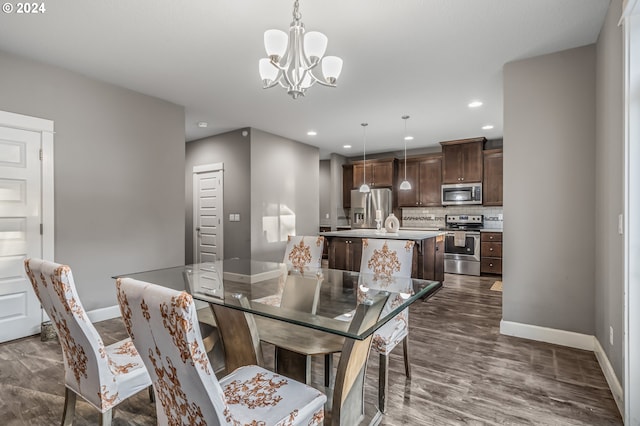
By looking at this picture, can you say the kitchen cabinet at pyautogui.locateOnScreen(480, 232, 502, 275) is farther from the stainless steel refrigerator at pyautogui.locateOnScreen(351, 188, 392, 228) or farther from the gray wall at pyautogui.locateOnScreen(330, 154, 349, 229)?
the gray wall at pyautogui.locateOnScreen(330, 154, 349, 229)

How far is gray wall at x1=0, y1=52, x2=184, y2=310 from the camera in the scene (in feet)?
10.5

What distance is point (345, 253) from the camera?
504cm

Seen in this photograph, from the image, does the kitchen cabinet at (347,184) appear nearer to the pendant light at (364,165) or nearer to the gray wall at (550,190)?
the pendant light at (364,165)

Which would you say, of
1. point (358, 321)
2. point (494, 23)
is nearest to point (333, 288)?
point (358, 321)

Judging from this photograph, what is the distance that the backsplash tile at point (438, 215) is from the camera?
663 cm

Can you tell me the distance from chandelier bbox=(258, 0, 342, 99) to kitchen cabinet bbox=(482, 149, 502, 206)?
504 cm

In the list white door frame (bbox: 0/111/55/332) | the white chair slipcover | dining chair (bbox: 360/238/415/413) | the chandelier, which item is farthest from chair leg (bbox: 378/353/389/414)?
white door frame (bbox: 0/111/55/332)

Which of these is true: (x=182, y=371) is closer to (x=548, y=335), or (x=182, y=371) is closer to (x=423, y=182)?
(x=548, y=335)

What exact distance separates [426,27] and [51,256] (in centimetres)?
398

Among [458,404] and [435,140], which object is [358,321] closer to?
[458,404]

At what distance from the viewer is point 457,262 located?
20.6 feet

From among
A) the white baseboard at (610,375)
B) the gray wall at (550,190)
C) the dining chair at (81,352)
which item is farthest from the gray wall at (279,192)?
the white baseboard at (610,375)

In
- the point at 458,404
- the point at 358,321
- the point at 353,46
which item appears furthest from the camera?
the point at 353,46

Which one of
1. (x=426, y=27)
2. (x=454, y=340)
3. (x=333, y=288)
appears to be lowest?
(x=454, y=340)
